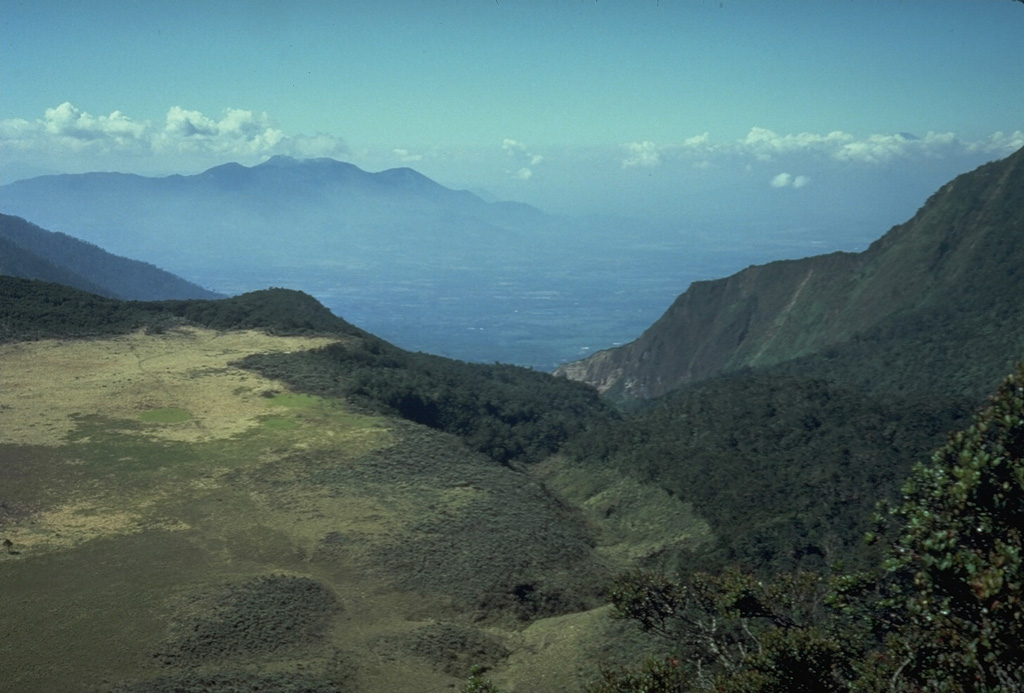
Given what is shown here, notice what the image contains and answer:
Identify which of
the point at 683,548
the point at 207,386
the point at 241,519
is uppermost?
the point at 207,386

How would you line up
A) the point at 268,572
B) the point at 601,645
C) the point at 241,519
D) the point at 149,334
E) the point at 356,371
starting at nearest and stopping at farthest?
the point at 601,645 → the point at 268,572 → the point at 241,519 → the point at 356,371 → the point at 149,334

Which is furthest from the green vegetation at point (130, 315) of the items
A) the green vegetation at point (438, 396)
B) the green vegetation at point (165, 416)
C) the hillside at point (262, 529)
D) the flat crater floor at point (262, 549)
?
the green vegetation at point (165, 416)

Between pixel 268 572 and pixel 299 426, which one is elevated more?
pixel 299 426

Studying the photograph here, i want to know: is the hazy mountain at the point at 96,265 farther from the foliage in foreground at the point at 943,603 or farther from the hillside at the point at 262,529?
the foliage in foreground at the point at 943,603

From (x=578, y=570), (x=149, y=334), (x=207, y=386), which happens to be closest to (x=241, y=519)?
(x=578, y=570)

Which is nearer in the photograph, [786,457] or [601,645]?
[601,645]

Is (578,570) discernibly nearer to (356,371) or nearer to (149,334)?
(356,371)
